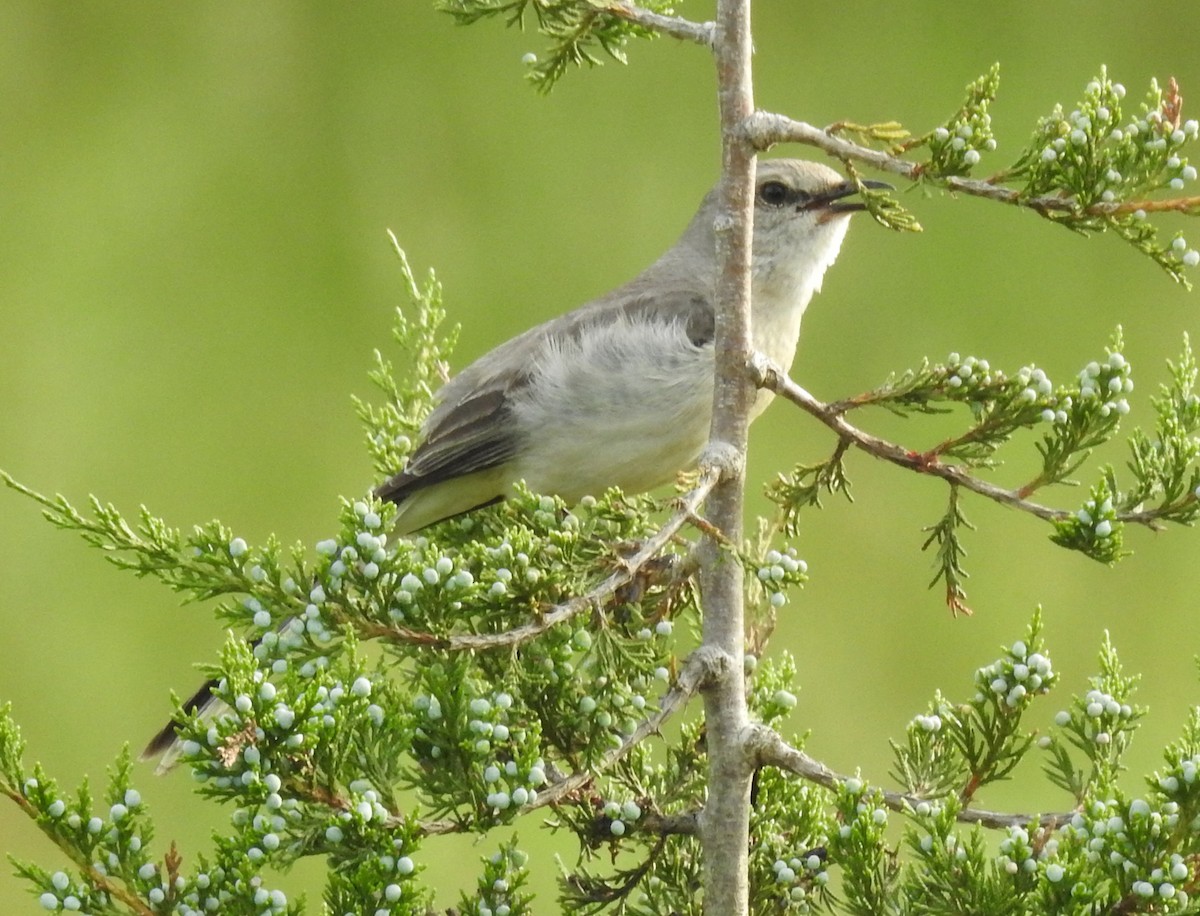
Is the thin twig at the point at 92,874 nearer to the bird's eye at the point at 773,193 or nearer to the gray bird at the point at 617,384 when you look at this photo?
the gray bird at the point at 617,384

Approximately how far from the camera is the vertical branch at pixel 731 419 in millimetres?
1644

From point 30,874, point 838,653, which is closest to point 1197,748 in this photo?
point 30,874

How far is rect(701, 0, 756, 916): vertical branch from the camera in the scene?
1.64m

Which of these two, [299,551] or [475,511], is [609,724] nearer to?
[299,551]

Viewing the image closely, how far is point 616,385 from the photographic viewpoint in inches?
94.7

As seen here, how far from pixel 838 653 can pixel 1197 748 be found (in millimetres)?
2603

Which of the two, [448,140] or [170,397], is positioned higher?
[448,140]

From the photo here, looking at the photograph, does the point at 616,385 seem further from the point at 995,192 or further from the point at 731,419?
the point at 995,192

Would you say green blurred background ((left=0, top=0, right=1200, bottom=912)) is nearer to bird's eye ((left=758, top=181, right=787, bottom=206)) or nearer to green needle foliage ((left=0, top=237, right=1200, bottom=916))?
bird's eye ((left=758, top=181, right=787, bottom=206))

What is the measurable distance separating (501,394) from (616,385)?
217 mm

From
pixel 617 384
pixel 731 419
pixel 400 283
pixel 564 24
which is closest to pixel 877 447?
pixel 731 419

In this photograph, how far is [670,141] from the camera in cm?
455

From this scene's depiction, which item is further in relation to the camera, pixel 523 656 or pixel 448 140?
pixel 448 140

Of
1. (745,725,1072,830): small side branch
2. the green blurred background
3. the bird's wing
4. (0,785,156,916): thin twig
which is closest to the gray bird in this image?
the bird's wing
